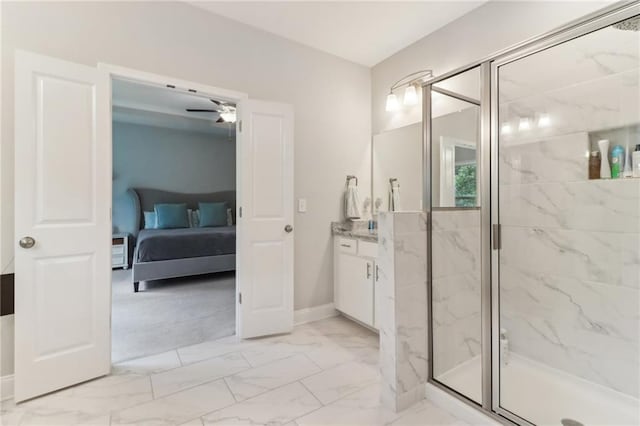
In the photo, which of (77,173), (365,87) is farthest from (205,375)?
(365,87)

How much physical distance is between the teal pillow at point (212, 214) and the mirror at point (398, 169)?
3712mm

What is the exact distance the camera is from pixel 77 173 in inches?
73.8

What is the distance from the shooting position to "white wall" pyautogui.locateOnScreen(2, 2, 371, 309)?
1.82 metres

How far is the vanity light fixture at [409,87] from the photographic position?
276 centimetres

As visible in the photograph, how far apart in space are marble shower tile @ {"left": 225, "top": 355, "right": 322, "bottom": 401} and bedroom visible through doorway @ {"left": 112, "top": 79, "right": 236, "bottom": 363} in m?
0.75

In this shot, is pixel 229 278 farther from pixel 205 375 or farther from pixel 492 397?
pixel 492 397

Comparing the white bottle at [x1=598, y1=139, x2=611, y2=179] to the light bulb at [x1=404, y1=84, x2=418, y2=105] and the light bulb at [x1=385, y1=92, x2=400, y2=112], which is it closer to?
the light bulb at [x1=404, y1=84, x2=418, y2=105]

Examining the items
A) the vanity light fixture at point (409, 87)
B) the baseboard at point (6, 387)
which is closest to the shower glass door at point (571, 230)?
the vanity light fixture at point (409, 87)

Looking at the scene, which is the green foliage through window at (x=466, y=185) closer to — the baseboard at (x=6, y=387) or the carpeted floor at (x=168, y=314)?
the carpeted floor at (x=168, y=314)

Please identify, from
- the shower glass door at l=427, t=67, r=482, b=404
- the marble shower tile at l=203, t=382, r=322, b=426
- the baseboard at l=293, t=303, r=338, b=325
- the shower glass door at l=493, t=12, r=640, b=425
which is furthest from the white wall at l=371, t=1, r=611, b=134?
the marble shower tile at l=203, t=382, r=322, b=426

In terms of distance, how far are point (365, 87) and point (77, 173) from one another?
279cm

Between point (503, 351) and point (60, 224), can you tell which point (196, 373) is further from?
point (503, 351)

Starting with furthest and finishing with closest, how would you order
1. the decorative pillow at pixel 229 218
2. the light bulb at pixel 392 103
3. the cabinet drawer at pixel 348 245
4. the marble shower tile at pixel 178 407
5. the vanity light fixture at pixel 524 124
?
the decorative pillow at pixel 229 218 < the light bulb at pixel 392 103 < the cabinet drawer at pixel 348 245 < the vanity light fixture at pixel 524 124 < the marble shower tile at pixel 178 407

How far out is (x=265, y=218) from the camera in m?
2.59
